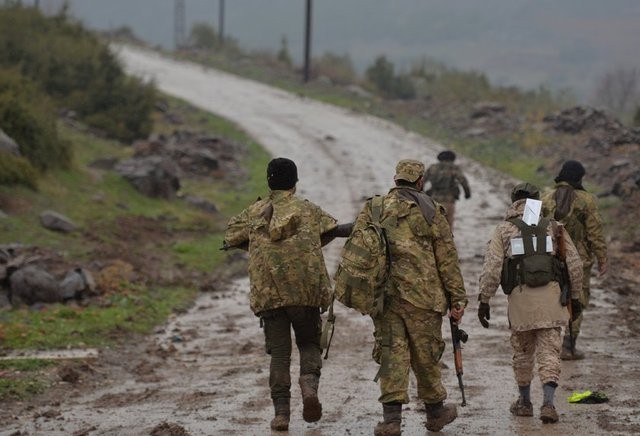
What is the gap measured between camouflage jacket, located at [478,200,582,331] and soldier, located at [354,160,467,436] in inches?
28.5

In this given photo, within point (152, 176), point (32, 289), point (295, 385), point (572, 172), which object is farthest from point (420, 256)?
point (152, 176)

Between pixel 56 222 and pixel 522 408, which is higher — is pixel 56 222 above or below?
below

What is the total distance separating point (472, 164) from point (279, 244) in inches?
888

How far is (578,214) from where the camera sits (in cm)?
1148

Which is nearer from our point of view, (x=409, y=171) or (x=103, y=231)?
(x=409, y=171)

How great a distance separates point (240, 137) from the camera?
3562 cm

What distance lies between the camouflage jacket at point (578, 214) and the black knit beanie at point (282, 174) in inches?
137

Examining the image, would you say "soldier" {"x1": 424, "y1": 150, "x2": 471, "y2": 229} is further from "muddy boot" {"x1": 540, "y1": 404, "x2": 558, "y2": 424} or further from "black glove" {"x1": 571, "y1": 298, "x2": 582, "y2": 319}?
"muddy boot" {"x1": 540, "y1": 404, "x2": 558, "y2": 424}

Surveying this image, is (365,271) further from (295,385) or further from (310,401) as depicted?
(295,385)

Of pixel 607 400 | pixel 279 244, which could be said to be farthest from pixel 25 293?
pixel 607 400

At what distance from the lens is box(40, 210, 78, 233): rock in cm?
1919

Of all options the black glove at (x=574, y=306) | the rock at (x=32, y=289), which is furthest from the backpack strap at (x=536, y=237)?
the rock at (x=32, y=289)

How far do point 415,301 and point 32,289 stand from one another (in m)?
8.11

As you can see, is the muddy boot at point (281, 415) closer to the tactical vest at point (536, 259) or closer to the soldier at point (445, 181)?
the tactical vest at point (536, 259)
